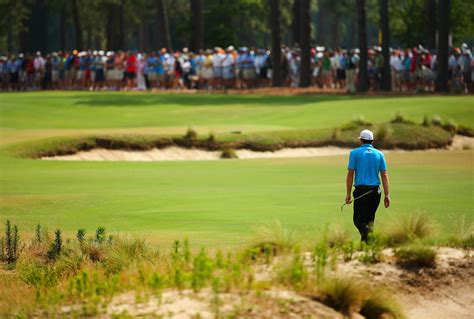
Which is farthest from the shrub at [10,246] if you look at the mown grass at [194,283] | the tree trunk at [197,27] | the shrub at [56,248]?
the tree trunk at [197,27]

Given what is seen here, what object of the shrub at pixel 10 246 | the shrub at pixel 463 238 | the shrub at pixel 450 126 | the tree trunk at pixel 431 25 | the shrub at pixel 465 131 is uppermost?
the tree trunk at pixel 431 25

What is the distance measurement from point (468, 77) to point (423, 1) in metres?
18.8

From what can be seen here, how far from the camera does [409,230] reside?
16000mm

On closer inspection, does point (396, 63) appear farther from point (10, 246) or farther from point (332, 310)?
point (332, 310)

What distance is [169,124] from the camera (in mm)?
45062

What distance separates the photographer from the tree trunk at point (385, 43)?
56.0 meters

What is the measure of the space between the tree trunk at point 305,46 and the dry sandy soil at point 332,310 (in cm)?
4435

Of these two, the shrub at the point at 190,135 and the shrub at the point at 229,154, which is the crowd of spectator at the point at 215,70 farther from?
the shrub at the point at 229,154

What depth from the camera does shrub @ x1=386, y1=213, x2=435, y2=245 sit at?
15867 mm

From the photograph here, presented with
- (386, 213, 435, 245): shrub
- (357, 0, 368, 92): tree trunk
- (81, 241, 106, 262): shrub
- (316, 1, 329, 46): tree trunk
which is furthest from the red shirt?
(316, 1, 329, 46): tree trunk

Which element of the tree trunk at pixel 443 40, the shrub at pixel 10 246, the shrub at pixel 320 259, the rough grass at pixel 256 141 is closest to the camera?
the shrub at pixel 320 259

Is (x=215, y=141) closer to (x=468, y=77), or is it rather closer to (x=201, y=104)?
(x=201, y=104)

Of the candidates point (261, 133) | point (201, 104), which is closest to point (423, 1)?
point (201, 104)

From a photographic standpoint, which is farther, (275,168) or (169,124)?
(169,124)
